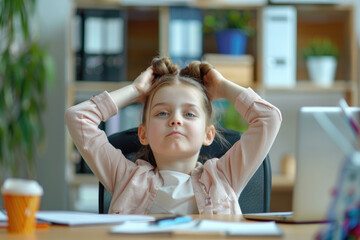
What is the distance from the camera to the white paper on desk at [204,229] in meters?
0.96

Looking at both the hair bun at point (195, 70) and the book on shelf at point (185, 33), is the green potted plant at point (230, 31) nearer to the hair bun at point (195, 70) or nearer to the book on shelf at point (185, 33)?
the book on shelf at point (185, 33)

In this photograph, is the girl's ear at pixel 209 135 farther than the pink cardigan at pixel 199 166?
Yes

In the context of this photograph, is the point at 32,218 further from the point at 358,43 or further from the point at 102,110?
the point at 358,43

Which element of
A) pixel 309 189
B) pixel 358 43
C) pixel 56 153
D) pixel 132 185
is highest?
pixel 358 43

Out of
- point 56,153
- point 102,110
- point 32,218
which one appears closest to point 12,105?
point 56,153

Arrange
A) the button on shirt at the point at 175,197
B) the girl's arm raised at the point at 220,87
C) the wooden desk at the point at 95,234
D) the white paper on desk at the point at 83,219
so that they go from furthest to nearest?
the girl's arm raised at the point at 220,87
the button on shirt at the point at 175,197
the white paper on desk at the point at 83,219
the wooden desk at the point at 95,234

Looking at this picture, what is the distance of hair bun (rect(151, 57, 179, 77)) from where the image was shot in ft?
5.67

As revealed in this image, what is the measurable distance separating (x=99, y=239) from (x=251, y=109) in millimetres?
768

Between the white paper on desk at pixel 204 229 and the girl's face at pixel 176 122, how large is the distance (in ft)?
1.56

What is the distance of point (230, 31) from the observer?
3.34 m

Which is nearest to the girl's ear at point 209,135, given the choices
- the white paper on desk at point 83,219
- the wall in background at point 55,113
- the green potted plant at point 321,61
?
the white paper on desk at point 83,219

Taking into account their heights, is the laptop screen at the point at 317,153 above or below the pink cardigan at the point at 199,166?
above

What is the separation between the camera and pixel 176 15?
331 centimetres

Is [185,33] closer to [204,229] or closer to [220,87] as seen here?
[220,87]
